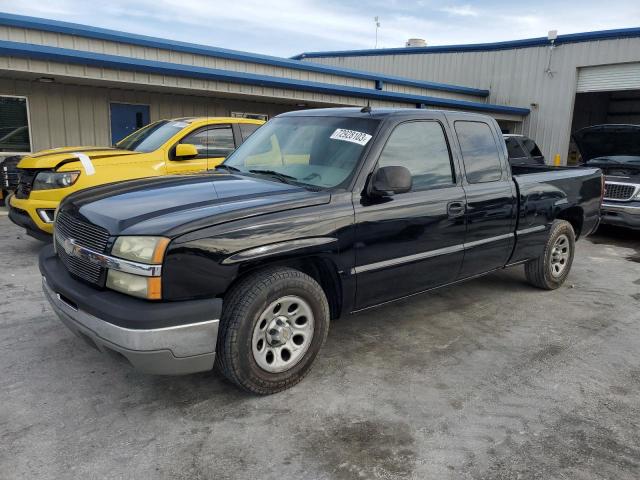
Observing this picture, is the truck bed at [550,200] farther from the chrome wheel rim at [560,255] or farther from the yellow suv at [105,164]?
the yellow suv at [105,164]

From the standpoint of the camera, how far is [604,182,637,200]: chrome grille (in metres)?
8.05

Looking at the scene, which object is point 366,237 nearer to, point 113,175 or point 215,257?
point 215,257

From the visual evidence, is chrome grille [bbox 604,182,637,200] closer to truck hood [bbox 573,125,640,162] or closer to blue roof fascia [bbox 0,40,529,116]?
truck hood [bbox 573,125,640,162]

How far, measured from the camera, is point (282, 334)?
3121 mm

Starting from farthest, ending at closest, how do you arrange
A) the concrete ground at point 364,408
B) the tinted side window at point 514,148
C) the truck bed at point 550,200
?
1. the tinted side window at point 514,148
2. the truck bed at point 550,200
3. the concrete ground at point 364,408

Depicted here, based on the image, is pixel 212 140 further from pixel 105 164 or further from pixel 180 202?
pixel 180 202

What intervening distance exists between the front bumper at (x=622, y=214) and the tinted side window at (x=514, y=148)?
10.4 ft

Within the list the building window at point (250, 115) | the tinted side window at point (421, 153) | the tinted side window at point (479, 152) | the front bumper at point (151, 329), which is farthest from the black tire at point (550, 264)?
the building window at point (250, 115)

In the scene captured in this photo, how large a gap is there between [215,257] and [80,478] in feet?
4.06

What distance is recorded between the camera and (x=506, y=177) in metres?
4.64

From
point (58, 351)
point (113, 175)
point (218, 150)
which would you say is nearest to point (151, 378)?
point (58, 351)

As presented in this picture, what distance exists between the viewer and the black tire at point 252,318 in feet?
9.42

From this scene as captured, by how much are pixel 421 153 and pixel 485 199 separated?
2.62ft

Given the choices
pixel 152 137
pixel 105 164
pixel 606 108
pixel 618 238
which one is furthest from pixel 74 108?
pixel 606 108
